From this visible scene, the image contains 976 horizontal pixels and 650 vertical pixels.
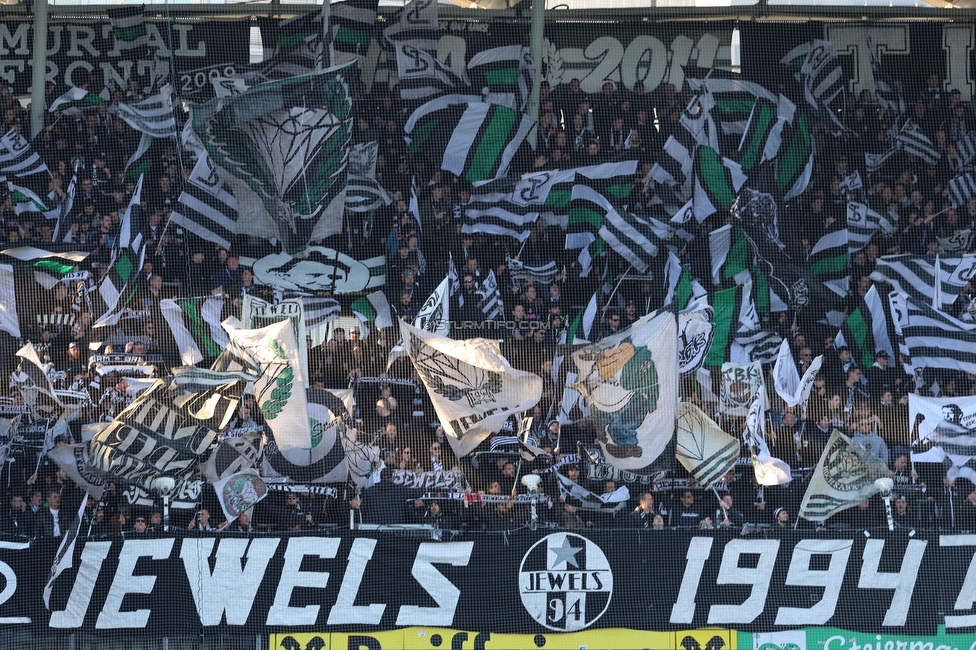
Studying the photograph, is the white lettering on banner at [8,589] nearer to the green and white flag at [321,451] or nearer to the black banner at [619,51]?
the green and white flag at [321,451]

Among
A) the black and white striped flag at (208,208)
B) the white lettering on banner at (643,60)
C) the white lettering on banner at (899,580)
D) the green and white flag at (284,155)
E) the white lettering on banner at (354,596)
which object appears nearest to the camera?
the white lettering on banner at (354,596)

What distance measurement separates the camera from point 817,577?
12.5m

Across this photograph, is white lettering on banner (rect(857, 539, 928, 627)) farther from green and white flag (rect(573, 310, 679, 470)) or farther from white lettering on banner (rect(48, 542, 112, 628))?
white lettering on banner (rect(48, 542, 112, 628))

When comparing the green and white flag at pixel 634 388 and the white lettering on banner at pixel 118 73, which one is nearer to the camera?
the green and white flag at pixel 634 388

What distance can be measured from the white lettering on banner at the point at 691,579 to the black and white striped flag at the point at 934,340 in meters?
3.75

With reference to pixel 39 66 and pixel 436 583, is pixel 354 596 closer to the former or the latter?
pixel 436 583

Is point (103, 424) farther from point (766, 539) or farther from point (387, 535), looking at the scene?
point (766, 539)

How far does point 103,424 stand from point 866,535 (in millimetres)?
7769

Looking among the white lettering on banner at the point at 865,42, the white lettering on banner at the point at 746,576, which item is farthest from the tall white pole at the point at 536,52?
the white lettering on banner at the point at 746,576

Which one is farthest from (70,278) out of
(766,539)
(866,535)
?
(866,535)

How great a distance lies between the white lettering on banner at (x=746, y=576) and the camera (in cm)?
→ 1243

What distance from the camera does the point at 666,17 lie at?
16.7 meters

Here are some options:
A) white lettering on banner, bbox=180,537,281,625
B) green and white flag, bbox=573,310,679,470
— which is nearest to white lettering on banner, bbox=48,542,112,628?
white lettering on banner, bbox=180,537,281,625

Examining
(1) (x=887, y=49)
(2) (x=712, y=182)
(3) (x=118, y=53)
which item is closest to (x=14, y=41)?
(3) (x=118, y=53)
